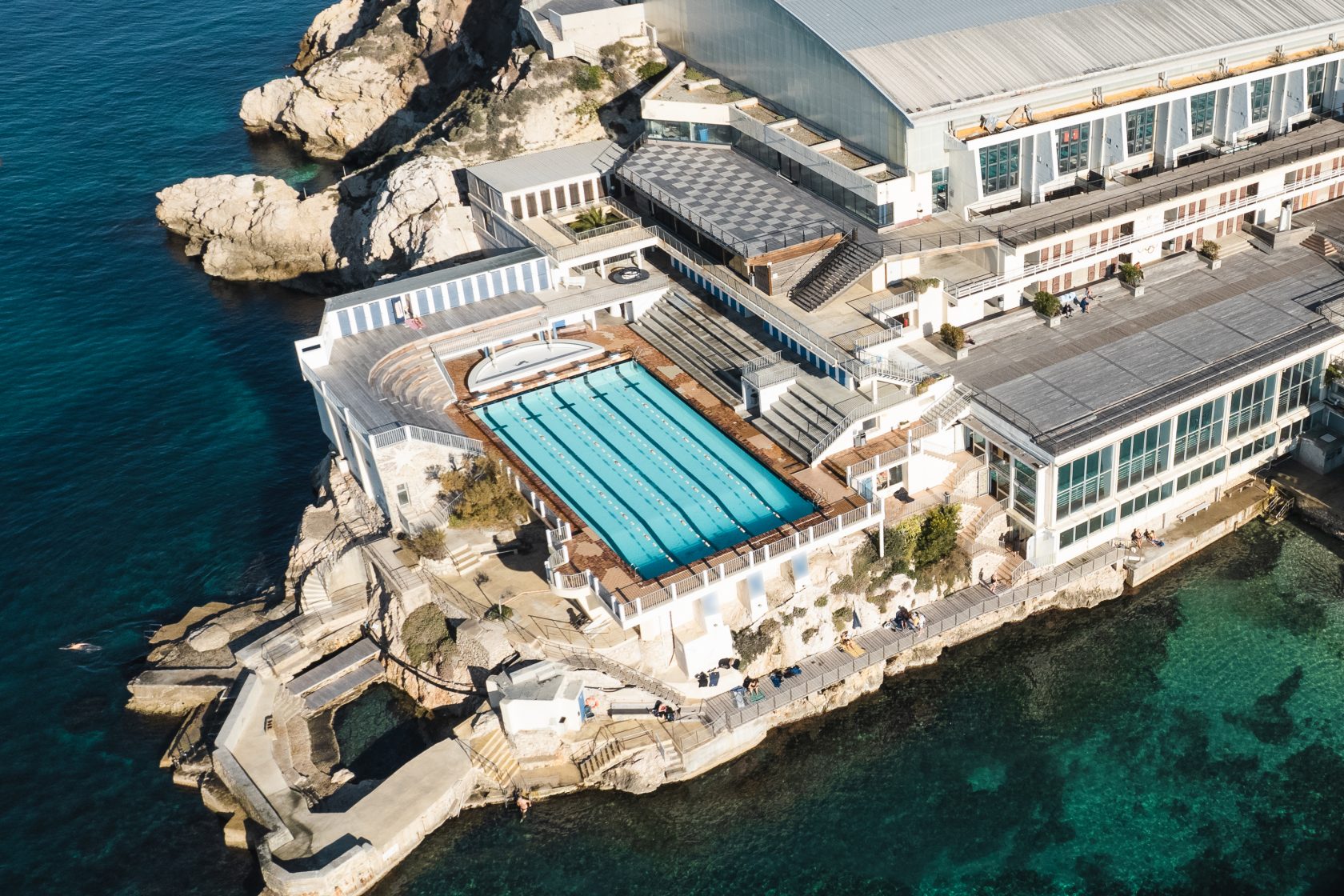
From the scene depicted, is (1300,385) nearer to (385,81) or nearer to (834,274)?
(834,274)

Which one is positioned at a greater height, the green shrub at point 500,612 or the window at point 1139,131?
the window at point 1139,131

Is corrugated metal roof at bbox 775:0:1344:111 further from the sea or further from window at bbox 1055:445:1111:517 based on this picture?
the sea

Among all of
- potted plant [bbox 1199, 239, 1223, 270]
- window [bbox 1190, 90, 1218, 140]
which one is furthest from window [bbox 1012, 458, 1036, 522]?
window [bbox 1190, 90, 1218, 140]

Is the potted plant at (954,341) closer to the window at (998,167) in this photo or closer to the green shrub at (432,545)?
the window at (998,167)

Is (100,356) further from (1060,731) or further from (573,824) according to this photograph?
(1060,731)

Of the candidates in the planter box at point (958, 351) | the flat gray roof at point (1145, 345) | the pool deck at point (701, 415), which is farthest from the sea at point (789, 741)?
the planter box at point (958, 351)

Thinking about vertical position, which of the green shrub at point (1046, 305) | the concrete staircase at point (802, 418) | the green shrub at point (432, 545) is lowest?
the green shrub at point (432, 545)

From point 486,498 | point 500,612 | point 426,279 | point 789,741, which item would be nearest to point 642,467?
point 486,498
